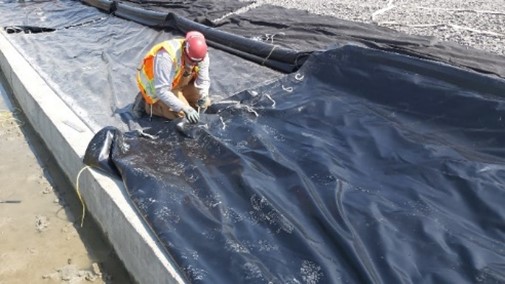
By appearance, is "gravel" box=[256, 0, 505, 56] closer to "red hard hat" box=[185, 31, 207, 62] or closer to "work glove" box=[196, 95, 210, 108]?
"work glove" box=[196, 95, 210, 108]

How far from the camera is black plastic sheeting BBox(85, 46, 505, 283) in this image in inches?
96.7

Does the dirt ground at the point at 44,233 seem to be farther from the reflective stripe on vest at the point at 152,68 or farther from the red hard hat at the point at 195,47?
the red hard hat at the point at 195,47

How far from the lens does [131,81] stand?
18.1ft

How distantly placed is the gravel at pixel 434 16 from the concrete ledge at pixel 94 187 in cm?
414

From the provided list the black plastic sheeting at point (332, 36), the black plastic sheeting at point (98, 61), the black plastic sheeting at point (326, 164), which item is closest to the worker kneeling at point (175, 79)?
the black plastic sheeting at point (326, 164)

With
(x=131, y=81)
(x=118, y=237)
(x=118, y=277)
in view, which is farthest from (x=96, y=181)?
(x=131, y=81)

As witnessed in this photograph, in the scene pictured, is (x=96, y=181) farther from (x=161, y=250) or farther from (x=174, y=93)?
(x=174, y=93)

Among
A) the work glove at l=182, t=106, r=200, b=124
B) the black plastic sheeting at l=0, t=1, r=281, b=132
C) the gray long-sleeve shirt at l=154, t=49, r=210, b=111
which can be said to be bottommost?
the black plastic sheeting at l=0, t=1, r=281, b=132

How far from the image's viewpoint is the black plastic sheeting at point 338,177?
2.46 meters

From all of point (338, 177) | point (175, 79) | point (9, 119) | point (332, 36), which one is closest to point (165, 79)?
point (175, 79)

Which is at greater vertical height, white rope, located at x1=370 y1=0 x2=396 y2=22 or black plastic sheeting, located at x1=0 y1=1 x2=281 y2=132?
white rope, located at x1=370 y1=0 x2=396 y2=22

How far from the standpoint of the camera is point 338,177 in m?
3.13

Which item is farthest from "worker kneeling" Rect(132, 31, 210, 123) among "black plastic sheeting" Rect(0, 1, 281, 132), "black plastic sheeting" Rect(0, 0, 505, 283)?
"black plastic sheeting" Rect(0, 1, 281, 132)

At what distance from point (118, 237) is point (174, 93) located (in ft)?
5.35
